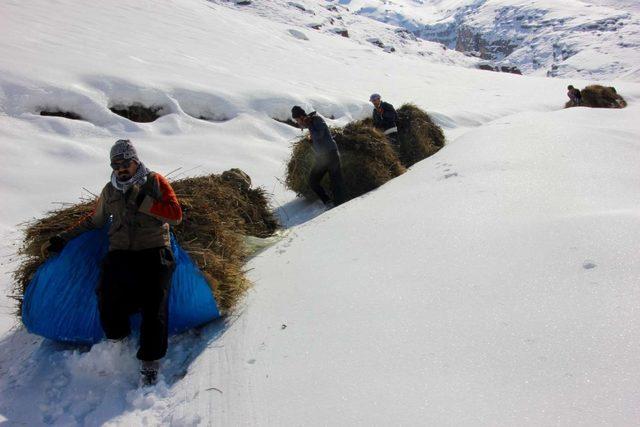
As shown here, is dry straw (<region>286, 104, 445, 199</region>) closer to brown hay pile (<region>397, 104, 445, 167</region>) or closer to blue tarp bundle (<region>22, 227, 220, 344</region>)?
brown hay pile (<region>397, 104, 445, 167</region>)

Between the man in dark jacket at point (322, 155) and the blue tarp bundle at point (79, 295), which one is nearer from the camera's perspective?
the blue tarp bundle at point (79, 295)

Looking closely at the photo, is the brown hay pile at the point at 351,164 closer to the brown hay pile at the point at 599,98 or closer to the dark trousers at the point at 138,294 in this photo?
the dark trousers at the point at 138,294

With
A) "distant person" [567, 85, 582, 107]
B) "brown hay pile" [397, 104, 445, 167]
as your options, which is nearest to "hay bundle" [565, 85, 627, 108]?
"distant person" [567, 85, 582, 107]

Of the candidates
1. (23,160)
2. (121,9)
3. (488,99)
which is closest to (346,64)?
(488,99)

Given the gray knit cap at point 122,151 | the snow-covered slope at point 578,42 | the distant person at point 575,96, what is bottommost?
the gray knit cap at point 122,151

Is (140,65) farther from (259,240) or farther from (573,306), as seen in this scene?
(573,306)

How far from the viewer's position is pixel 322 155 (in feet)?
18.8

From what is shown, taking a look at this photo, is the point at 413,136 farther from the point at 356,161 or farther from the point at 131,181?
the point at 131,181

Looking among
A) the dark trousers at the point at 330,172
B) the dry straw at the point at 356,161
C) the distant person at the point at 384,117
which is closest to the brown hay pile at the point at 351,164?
the dry straw at the point at 356,161

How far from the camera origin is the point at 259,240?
4316 mm

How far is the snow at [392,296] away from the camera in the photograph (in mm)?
1891

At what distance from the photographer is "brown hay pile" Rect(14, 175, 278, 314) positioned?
2975mm

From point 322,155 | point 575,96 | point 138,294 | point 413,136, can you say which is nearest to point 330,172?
point 322,155

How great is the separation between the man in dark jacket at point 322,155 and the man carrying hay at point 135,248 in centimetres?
316
